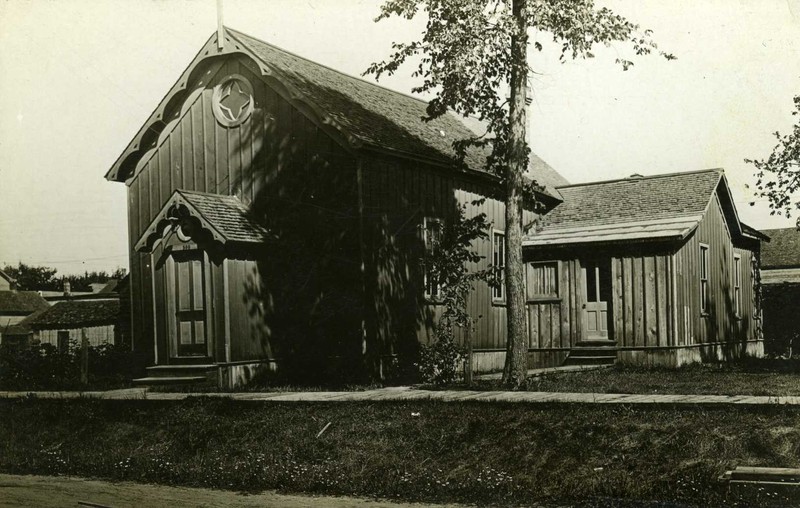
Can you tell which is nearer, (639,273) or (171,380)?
(171,380)

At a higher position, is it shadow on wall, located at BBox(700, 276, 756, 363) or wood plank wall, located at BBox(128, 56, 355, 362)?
wood plank wall, located at BBox(128, 56, 355, 362)

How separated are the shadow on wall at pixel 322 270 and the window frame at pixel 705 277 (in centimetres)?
840

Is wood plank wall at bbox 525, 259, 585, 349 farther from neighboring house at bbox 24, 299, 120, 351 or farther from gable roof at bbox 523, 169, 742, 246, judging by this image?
neighboring house at bbox 24, 299, 120, 351

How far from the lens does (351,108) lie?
18734 millimetres

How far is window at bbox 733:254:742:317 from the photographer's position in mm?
24750

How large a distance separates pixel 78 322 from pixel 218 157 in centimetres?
2492

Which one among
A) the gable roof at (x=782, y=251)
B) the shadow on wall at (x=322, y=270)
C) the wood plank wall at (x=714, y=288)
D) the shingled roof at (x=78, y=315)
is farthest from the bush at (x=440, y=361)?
the gable roof at (x=782, y=251)

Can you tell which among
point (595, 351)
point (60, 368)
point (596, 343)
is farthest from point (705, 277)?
point (60, 368)

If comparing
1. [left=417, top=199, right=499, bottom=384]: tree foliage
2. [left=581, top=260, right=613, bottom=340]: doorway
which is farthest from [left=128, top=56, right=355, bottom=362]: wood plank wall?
[left=581, top=260, right=613, bottom=340]: doorway

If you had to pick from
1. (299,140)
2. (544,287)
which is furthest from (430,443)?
(544,287)

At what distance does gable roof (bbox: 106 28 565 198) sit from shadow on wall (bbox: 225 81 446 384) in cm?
67

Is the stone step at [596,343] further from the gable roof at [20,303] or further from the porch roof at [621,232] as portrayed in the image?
the gable roof at [20,303]

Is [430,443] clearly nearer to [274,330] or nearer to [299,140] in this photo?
[274,330]

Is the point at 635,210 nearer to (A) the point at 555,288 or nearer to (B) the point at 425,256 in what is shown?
(A) the point at 555,288
